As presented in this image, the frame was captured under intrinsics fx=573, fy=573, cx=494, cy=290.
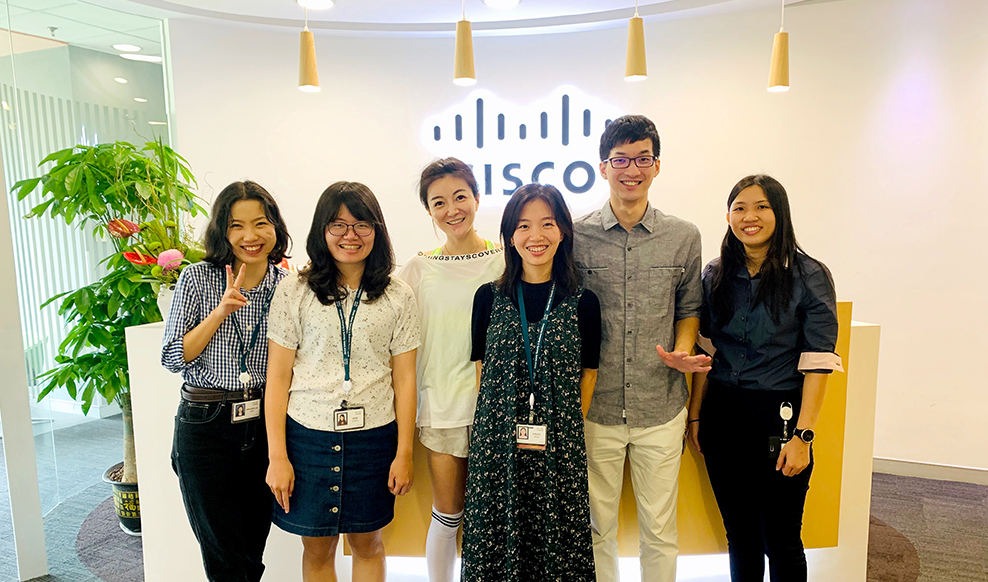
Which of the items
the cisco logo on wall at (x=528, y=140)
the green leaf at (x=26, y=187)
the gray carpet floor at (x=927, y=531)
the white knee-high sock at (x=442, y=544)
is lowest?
the gray carpet floor at (x=927, y=531)

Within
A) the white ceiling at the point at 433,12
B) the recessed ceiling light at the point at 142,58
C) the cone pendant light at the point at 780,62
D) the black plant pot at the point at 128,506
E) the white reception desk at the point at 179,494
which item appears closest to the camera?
the white reception desk at the point at 179,494

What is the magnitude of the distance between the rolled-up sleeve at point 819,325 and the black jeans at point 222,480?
1803 mm

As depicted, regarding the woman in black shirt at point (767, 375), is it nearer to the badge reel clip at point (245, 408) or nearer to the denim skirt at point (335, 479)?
the denim skirt at point (335, 479)

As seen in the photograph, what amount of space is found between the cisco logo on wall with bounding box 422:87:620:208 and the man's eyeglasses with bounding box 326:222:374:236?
3.06 m

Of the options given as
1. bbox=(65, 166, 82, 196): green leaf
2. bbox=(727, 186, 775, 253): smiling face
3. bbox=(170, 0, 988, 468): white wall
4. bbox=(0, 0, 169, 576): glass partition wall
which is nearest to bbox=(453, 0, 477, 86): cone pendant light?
bbox=(727, 186, 775, 253): smiling face

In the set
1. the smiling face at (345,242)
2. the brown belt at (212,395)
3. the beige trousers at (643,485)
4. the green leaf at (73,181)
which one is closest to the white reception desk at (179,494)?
the beige trousers at (643,485)

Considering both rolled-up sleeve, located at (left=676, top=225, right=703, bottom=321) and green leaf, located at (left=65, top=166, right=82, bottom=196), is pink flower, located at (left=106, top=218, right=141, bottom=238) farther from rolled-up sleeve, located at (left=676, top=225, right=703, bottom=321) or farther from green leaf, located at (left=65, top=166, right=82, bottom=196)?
rolled-up sleeve, located at (left=676, top=225, right=703, bottom=321)

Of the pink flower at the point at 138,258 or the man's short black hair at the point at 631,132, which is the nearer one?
the man's short black hair at the point at 631,132

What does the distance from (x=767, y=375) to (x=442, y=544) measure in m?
1.27

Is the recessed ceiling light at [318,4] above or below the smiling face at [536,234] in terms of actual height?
above

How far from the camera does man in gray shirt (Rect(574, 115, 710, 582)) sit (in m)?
1.98

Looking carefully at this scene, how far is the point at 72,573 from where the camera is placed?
2.82 meters

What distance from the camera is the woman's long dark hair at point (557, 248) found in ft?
6.16

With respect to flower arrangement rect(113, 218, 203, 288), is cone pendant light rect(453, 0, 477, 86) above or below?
above
